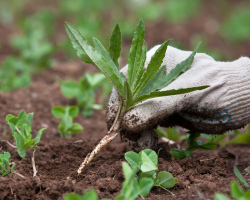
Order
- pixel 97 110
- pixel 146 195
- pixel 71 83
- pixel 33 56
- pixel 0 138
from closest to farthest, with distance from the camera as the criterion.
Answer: pixel 146 195, pixel 0 138, pixel 71 83, pixel 97 110, pixel 33 56

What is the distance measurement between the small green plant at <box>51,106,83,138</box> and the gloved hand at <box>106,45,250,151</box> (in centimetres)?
60

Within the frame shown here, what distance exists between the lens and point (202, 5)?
335 inches

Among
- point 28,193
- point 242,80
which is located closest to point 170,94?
point 242,80

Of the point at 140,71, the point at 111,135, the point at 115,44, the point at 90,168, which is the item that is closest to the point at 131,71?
the point at 140,71

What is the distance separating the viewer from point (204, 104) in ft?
7.34

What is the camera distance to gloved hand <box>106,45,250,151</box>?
2188 millimetres

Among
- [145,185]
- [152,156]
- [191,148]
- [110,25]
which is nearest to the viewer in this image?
[145,185]

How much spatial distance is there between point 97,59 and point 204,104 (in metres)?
0.58

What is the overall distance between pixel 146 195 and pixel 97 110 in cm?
196

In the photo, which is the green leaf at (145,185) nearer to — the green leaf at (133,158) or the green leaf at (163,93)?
the green leaf at (133,158)

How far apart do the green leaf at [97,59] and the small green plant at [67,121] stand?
74 cm

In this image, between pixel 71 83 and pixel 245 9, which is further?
pixel 245 9

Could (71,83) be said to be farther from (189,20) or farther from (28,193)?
(189,20)

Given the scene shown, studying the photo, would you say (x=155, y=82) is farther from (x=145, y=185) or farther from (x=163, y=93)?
(x=145, y=185)
